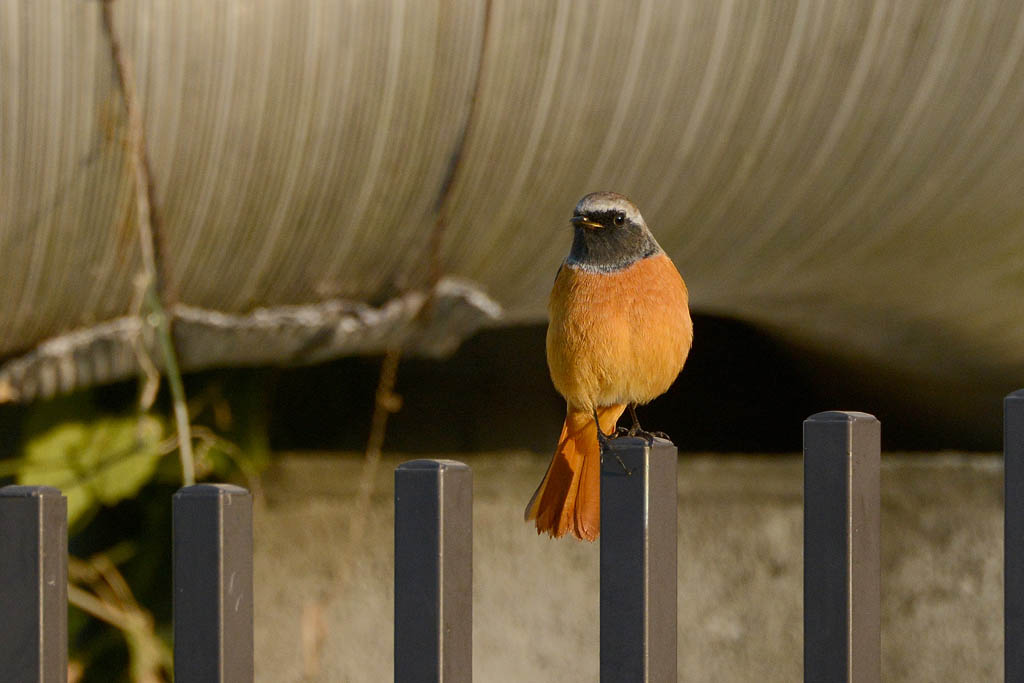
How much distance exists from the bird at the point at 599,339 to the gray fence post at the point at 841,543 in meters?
0.21

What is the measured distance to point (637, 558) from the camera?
4.30 feet

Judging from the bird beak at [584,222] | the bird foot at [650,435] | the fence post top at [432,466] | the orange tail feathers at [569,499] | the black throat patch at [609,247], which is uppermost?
the bird beak at [584,222]

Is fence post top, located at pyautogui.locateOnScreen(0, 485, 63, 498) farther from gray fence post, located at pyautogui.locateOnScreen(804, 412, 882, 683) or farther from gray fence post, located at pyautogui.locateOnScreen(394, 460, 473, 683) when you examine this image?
gray fence post, located at pyautogui.locateOnScreen(804, 412, 882, 683)

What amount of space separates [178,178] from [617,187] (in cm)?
67

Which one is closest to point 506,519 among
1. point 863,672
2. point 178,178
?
point 178,178

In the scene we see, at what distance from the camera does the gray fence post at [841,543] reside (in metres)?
1.33

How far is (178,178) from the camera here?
1.81 metres

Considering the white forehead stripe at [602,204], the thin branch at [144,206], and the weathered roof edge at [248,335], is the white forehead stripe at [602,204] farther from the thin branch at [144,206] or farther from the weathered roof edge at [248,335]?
the thin branch at [144,206]

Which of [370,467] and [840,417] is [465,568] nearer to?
[840,417]

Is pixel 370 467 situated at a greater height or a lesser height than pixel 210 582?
greater

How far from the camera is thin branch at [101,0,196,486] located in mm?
1712

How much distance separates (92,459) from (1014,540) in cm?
181

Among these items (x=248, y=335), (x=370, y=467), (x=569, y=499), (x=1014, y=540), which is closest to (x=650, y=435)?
(x=569, y=499)

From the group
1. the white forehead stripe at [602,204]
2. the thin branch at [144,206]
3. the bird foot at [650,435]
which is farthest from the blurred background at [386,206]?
the bird foot at [650,435]
